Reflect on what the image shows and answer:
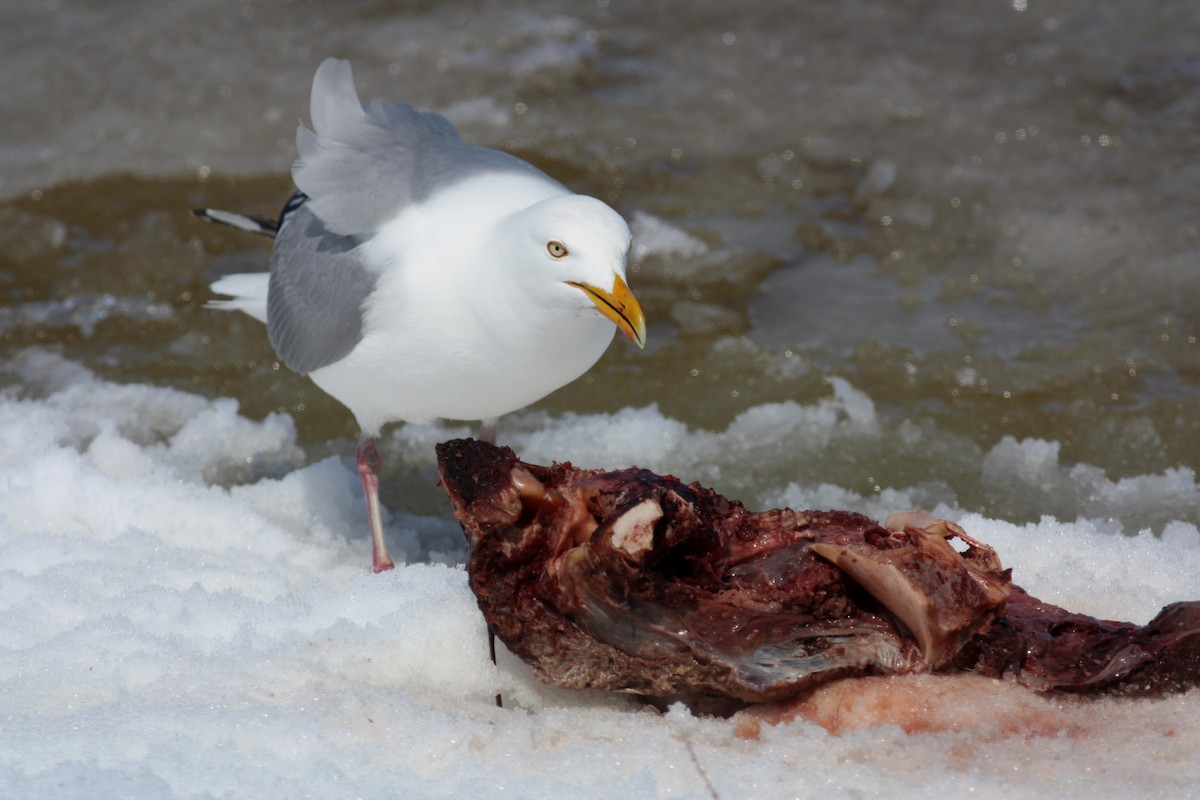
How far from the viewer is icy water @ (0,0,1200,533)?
187 inches

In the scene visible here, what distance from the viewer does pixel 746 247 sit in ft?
20.5

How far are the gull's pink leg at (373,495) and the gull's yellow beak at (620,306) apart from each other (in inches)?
43.1

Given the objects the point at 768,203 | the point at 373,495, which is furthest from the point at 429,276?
the point at 768,203

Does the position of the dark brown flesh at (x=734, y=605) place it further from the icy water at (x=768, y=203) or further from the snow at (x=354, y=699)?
the icy water at (x=768, y=203)

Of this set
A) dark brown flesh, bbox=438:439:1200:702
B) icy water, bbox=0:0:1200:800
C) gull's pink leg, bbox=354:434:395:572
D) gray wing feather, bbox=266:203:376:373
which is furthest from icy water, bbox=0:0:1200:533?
dark brown flesh, bbox=438:439:1200:702

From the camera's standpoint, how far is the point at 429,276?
3426 millimetres

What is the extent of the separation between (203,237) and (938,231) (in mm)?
3528

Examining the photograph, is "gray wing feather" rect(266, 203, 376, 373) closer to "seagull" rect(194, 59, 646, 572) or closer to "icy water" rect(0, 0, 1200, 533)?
"seagull" rect(194, 59, 646, 572)

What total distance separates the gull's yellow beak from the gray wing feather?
0.72 metres

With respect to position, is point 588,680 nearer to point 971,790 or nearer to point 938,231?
point 971,790

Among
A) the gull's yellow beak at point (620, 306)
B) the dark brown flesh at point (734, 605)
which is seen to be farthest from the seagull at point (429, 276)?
the dark brown flesh at point (734, 605)

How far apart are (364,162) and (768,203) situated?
10.9 ft

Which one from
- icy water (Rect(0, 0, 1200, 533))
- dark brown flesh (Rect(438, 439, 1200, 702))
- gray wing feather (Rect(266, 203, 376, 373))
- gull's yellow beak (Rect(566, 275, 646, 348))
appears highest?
gull's yellow beak (Rect(566, 275, 646, 348))

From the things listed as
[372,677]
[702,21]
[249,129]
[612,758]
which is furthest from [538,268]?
[702,21]
